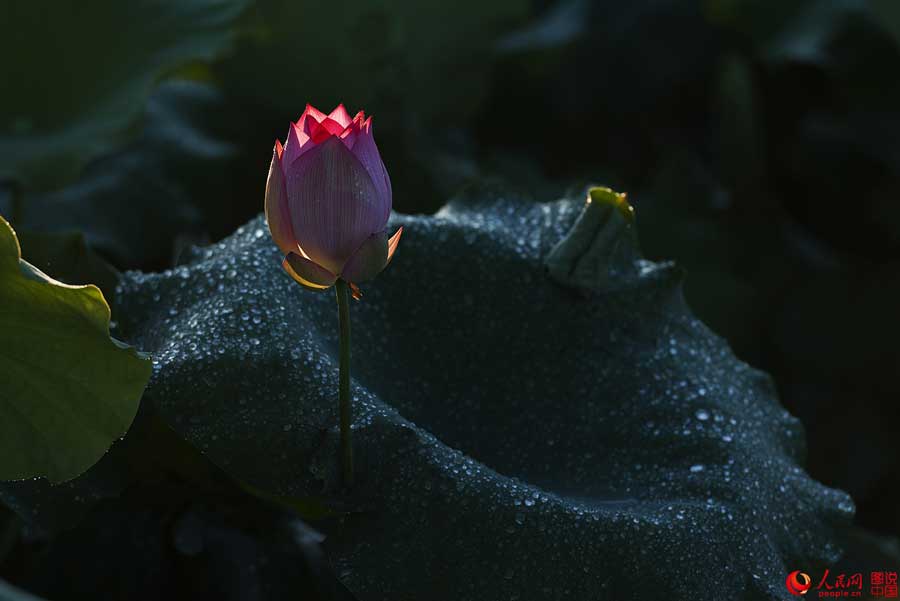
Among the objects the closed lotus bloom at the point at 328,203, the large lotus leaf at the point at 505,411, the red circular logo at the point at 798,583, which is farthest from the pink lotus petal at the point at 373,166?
the red circular logo at the point at 798,583

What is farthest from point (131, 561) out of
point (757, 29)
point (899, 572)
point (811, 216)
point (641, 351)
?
point (757, 29)

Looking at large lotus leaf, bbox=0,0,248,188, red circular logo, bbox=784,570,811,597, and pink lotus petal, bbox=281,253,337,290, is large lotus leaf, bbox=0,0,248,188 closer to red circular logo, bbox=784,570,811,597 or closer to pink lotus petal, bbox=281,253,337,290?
pink lotus petal, bbox=281,253,337,290

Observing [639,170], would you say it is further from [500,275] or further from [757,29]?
[500,275]

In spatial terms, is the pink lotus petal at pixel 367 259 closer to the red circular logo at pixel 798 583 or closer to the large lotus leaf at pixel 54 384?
the large lotus leaf at pixel 54 384

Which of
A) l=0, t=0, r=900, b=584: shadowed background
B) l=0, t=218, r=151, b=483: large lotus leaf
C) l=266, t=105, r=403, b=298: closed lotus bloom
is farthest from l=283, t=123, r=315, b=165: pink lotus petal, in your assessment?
l=0, t=0, r=900, b=584: shadowed background

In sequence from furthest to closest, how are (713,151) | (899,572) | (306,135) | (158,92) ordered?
(713,151), (158,92), (899,572), (306,135)

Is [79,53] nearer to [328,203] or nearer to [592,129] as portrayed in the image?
[328,203]

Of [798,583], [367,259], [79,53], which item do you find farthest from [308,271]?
[79,53]
